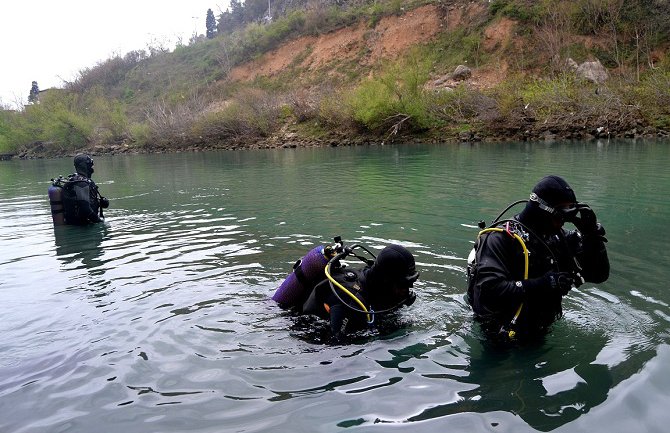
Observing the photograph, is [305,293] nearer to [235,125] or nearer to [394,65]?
[394,65]

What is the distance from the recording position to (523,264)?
3945 mm

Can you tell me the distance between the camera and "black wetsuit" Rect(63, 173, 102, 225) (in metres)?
10.6

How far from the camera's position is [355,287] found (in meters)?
4.54

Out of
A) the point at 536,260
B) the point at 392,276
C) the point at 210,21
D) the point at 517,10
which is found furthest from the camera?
the point at 210,21

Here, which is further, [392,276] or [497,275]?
[392,276]

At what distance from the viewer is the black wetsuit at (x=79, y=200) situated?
417 inches

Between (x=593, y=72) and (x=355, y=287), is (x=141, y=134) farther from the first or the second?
(x=355, y=287)

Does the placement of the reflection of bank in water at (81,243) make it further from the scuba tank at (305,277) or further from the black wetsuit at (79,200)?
the scuba tank at (305,277)

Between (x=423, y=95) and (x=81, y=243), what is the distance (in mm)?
30575

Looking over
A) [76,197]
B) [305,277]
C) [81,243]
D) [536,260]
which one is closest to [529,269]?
[536,260]

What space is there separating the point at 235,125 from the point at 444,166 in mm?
31861

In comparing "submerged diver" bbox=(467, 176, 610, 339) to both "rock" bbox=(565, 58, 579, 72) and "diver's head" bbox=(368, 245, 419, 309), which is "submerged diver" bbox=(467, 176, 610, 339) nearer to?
"diver's head" bbox=(368, 245, 419, 309)

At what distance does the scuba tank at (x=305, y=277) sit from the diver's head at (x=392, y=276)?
0.66 meters

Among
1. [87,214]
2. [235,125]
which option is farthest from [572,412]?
[235,125]
